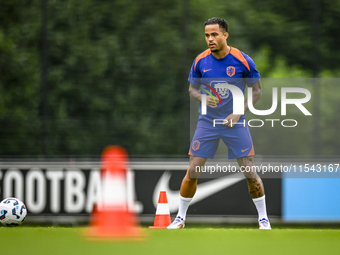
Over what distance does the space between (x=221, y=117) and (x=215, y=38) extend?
0.76m

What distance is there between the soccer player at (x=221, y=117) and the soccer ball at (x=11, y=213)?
1.61 meters

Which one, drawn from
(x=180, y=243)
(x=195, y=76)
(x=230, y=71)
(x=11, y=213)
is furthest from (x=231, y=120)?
(x=11, y=213)

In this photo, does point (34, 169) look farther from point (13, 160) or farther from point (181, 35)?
point (181, 35)

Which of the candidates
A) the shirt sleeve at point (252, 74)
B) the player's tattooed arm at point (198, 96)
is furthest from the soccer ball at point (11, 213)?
the shirt sleeve at point (252, 74)

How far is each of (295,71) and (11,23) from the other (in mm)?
4465

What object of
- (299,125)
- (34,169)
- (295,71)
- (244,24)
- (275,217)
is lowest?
(275,217)

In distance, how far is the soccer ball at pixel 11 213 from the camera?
579 cm

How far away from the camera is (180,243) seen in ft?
14.3

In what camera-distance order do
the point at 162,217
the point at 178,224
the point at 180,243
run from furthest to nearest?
the point at 162,217 < the point at 178,224 < the point at 180,243

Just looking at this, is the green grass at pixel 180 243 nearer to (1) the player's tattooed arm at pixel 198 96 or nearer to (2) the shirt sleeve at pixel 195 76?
(1) the player's tattooed arm at pixel 198 96

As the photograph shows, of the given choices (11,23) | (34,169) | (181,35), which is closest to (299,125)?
(181,35)

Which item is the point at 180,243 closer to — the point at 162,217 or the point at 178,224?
the point at 178,224

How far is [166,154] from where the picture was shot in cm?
740

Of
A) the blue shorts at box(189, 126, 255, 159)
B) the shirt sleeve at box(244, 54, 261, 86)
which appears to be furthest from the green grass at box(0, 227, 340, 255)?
the shirt sleeve at box(244, 54, 261, 86)
